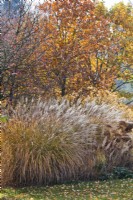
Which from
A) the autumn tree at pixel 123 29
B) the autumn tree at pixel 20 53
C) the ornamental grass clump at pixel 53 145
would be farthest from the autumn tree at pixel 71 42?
the ornamental grass clump at pixel 53 145

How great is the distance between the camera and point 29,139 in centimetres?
721

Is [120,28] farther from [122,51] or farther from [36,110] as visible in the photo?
[36,110]

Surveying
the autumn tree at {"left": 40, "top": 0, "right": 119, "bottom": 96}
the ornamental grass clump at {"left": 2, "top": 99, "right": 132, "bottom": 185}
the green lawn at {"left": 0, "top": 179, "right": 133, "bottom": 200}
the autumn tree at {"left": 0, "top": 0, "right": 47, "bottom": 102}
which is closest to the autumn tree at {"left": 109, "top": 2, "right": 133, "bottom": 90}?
the autumn tree at {"left": 40, "top": 0, "right": 119, "bottom": 96}

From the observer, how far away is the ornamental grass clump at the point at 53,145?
22.9 ft

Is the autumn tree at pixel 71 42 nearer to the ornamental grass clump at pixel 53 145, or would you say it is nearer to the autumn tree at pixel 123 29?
the autumn tree at pixel 123 29

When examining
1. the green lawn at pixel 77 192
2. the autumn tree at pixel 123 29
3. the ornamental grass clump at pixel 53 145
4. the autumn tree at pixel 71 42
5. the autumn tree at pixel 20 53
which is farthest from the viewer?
the autumn tree at pixel 123 29

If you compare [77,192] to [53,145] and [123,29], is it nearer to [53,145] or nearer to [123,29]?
[53,145]

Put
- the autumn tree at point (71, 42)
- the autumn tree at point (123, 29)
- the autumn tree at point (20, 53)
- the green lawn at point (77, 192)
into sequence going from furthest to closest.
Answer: the autumn tree at point (123, 29), the autumn tree at point (71, 42), the autumn tree at point (20, 53), the green lawn at point (77, 192)

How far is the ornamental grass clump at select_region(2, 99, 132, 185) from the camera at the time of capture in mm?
6984

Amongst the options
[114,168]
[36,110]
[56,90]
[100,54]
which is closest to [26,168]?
[36,110]

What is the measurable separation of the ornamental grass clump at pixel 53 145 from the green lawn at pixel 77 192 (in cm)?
31

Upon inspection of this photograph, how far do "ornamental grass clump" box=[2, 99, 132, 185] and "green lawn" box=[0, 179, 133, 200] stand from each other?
0.31m

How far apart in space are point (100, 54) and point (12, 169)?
12.0 m

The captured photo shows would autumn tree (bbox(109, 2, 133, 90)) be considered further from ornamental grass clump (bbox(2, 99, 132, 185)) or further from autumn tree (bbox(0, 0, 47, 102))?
ornamental grass clump (bbox(2, 99, 132, 185))
